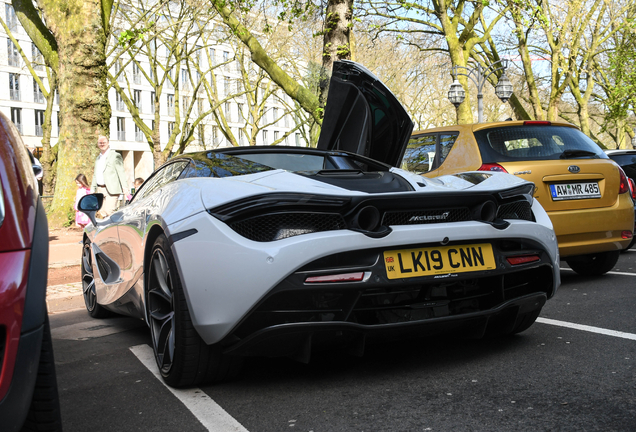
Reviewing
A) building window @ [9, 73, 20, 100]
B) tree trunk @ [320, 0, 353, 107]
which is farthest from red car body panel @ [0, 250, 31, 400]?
building window @ [9, 73, 20, 100]

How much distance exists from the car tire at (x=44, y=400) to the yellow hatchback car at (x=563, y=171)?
4.48 metres

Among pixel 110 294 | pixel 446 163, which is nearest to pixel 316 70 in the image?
pixel 446 163

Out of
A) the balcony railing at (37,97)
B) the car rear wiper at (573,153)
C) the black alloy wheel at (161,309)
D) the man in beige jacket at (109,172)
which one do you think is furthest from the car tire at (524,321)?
the balcony railing at (37,97)

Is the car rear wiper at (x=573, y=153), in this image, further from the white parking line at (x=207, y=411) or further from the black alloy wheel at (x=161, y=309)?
the white parking line at (x=207, y=411)

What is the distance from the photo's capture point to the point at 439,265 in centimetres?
310

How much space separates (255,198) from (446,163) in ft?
12.6

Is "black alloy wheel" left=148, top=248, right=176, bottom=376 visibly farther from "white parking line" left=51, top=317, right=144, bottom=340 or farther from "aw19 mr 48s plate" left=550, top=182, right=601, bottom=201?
"aw19 mr 48s plate" left=550, top=182, right=601, bottom=201

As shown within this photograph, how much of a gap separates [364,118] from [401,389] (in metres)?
2.43

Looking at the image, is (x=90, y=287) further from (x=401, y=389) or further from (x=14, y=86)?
(x=14, y=86)

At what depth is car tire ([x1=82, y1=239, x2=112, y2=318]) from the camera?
5.55m

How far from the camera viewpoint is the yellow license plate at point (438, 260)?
301 cm

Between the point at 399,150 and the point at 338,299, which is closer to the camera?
the point at 338,299

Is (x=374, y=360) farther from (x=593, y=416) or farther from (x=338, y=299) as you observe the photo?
(x=593, y=416)

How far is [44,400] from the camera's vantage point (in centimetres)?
212
